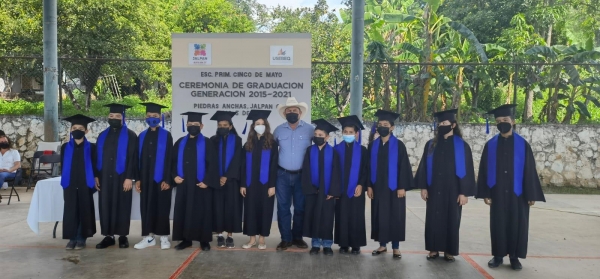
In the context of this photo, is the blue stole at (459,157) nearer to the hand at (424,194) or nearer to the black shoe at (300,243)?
the hand at (424,194)

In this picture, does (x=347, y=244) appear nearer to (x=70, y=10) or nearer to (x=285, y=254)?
(x=285, y=254)

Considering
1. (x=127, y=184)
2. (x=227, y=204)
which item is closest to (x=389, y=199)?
(x=227, y=204)

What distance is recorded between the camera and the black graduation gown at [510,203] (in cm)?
664

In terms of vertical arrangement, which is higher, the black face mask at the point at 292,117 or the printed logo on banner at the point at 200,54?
the printed logo on banner at the point at 200,54

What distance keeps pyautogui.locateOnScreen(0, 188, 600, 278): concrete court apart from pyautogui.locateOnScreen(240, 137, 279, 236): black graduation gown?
300 mm

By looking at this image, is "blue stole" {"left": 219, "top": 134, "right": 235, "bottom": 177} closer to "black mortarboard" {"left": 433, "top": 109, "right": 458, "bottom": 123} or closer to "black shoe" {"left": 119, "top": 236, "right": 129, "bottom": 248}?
"black shoe" {"left": 119, "top": 236, "right": 129, "bottom": 248}

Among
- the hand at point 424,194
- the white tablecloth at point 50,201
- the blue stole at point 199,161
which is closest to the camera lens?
the hand at point 424,194

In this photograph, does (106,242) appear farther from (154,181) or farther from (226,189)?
(226,189)

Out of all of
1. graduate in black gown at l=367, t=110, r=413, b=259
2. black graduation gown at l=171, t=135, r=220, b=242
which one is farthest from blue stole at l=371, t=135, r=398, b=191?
black graduation gown at l=171, t=135, r=220, b=242

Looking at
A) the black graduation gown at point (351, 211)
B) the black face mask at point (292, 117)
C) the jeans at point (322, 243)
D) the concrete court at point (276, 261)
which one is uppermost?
the black face mask at point (292, 117)

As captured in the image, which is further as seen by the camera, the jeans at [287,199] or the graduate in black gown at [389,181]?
the jeans at [287,199]

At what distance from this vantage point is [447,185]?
690 cm

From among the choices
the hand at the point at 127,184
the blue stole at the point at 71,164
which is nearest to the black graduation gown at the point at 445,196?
the hand at the point at 127,184

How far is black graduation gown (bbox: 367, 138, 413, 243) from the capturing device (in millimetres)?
7055
